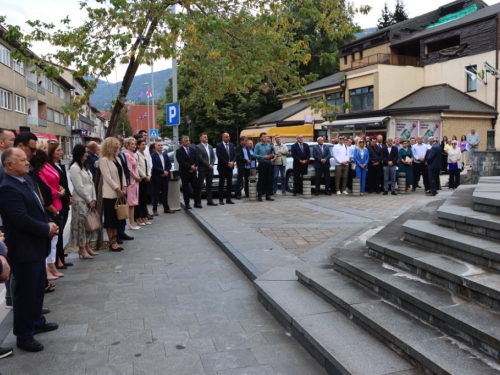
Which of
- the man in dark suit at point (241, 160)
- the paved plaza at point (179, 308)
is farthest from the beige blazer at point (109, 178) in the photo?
the man in dark suit at point (241, 160)

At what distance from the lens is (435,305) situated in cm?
370

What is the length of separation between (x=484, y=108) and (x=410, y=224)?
26.4m

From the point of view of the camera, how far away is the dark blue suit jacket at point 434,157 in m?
14.4

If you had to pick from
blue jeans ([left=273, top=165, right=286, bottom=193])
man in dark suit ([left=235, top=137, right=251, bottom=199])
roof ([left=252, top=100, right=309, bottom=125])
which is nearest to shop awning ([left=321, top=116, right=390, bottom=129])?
roof ([left=252, top=100, right=309, bottom=125])

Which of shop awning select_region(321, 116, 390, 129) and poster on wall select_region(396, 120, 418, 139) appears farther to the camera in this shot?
shop awning select_region(321, 116, 390, 129)

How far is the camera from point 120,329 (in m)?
4.59

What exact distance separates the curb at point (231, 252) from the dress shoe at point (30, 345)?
2720 millimetres

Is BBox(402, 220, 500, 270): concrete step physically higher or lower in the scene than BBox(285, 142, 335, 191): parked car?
lower

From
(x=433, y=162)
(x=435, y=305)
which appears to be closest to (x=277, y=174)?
(x=433, y=162)

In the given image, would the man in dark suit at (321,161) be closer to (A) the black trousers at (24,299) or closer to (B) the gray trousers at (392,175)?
(B) the gray trousers at (392,175)

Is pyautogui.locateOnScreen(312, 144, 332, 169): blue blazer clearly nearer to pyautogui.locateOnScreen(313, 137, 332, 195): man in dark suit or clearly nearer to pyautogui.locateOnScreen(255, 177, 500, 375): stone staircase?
pyautogui.locateOnScreen(313, 137, 332, 195): man in dark suit

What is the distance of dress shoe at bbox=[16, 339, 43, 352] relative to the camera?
411 centimetres

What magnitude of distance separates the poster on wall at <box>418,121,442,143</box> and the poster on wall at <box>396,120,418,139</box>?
0.30m

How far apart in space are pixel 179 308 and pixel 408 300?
8.23 feet
